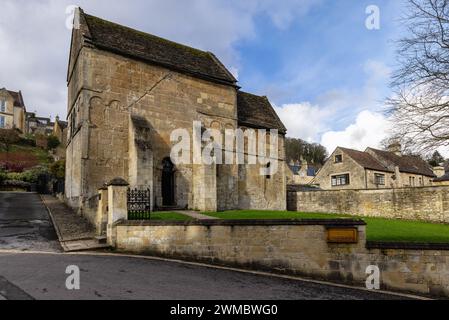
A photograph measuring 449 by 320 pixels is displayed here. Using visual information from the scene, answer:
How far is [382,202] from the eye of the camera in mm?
23297

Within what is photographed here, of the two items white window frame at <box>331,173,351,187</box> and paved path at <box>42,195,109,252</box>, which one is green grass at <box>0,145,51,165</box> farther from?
white window frame at <box>331,173,351,187</box>

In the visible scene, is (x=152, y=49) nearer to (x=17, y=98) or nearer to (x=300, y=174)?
(x=300, y=174)

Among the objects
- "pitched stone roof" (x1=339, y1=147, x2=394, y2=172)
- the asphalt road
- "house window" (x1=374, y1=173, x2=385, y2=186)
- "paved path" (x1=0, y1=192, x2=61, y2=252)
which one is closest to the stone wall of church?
"paved path" (x1=0, y1=192, x2=61, y2=252)

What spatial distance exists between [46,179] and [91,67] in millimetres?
20035

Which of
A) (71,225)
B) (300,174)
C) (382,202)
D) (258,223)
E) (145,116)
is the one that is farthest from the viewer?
(300,174)

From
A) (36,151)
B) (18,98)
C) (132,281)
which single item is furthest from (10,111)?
(132,281)

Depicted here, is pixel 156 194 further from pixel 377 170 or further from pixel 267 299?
pixel 377 170

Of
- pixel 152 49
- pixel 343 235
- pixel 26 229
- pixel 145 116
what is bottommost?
pixel 26 229

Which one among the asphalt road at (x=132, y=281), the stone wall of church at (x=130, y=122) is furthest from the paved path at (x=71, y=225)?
the asphalt road at (x=132, y=281)

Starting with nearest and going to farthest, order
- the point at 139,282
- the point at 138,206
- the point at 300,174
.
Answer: the point at 139,282 < the point at 138,206 < the point at 300,174

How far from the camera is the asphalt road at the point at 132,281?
659 cm

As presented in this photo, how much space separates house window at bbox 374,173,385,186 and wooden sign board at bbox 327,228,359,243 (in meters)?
31.3

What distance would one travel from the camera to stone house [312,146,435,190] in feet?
124

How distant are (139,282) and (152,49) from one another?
16763 mm
